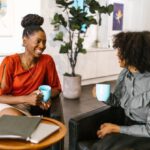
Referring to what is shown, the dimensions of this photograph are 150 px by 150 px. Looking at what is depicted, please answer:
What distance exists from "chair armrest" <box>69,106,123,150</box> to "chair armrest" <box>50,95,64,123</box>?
0.48ft

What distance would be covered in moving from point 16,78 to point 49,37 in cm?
234

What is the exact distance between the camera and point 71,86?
4477 mm

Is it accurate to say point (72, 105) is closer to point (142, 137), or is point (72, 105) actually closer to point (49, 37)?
point (49, 37)

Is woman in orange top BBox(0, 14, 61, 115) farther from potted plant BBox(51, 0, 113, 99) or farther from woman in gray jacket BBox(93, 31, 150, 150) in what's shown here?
potted plant BBox(51, 0, 113, 99)

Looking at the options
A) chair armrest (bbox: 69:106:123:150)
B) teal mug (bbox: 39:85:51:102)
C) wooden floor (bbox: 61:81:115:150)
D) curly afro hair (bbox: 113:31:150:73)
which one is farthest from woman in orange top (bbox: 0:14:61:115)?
wooden floor (bbox: 61:81:115:150)

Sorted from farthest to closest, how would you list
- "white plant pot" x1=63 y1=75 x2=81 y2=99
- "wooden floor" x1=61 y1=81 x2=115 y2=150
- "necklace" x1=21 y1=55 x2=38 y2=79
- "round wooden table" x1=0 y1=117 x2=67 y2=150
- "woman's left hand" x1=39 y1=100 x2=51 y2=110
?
"white plant pot" x1=63 y1=75 x2=81 y2=99 < "wooden floor" x1=61 y1=81 x2=115 y2=150 < "necklace" x1=21 y1=55 x2=38 y2=79 < "woman's left hand" x1=39 y1=100 x2=51 y2=110 < "round wooden table" x1=0 y1=117 x2=67 y2=150

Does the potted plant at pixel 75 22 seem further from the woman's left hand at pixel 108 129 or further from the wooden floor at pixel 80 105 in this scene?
the woman's left hand at pixel 108 129

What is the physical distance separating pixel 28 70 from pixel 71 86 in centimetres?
222

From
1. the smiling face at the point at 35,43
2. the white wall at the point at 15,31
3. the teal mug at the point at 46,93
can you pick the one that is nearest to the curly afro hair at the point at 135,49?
the teal mug at the point at 46,93

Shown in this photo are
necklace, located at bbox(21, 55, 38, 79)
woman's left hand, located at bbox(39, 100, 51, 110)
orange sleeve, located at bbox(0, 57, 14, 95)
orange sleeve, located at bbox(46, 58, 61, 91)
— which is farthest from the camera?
orange sleeve, located at bbox(46, 58, 61, 91)

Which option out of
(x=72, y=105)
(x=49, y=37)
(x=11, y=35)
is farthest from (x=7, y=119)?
(x=49, y=37)

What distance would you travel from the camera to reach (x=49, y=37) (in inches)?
177

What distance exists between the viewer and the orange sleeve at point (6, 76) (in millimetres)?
2174

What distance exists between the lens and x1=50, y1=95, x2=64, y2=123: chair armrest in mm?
1833
